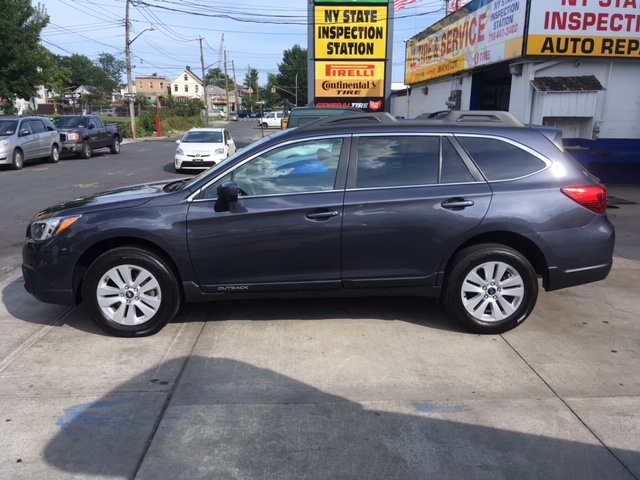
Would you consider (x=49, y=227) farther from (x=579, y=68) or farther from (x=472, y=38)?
(x=472, y=38)

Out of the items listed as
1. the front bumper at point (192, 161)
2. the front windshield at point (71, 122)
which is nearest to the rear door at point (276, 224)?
the front bumper at point (192, 161)

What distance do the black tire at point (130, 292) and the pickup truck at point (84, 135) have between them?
18.1 metres

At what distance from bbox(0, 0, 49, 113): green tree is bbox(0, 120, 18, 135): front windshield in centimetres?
1559

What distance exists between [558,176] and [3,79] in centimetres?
3395

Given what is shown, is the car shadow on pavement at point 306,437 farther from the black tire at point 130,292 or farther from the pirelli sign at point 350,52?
the pirelli sign at point 350,52

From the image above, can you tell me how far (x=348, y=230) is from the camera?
4395mm

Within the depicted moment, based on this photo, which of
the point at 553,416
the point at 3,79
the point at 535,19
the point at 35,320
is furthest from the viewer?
the point at 3,79

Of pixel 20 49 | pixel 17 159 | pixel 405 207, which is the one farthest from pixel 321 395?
pixel 20 49

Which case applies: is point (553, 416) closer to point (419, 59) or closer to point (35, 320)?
point (35, 320)

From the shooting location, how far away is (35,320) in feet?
16.3

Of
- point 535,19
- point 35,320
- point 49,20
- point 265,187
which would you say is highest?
point 49,20

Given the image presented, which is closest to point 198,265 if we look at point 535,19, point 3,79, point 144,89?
point 535,19

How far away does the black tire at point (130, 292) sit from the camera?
439 centimetres

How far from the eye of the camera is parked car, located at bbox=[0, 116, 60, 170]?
16.8 meters
